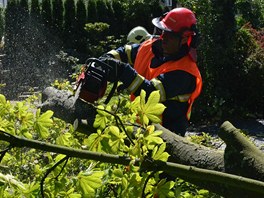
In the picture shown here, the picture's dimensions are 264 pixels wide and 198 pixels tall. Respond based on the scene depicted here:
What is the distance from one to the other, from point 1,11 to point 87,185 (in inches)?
822

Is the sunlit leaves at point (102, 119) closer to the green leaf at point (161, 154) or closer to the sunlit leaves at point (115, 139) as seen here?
the sunlit leaves at point (115, 139)

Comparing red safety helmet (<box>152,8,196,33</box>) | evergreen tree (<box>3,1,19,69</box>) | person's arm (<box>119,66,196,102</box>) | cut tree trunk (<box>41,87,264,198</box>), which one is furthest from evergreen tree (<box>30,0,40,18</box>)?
cut tree trunk (<box>41,87,264,198</box>)

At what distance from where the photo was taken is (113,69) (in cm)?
272

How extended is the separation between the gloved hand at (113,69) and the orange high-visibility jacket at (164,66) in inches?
13.6

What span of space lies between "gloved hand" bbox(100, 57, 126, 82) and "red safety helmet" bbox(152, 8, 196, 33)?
0.53 m

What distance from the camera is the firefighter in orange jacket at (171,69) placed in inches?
114

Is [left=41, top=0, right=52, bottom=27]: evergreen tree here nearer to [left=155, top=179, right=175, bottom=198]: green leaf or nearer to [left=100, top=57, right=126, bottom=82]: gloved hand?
[left=100, top=57, right=126, bottom=82]: gloved hand

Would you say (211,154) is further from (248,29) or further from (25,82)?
(25,82)

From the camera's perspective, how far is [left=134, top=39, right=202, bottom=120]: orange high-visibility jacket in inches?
121

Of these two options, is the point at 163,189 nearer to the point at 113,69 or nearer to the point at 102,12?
the point at 113,69

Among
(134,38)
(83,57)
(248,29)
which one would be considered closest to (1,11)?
(83,57)

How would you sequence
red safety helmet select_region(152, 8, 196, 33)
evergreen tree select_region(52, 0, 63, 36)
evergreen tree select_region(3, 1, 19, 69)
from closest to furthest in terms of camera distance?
red safety helmet select_region(152, 8, 196, 33) → evergreen tree select_region(3, 1, 19, 69) → evergreen tree select_region(52, 0, 63, 36)

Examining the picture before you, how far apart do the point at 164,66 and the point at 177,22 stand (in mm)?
294

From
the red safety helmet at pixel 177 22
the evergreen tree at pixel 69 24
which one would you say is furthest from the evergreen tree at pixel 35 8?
the red safety helmet at pixel 177 22
